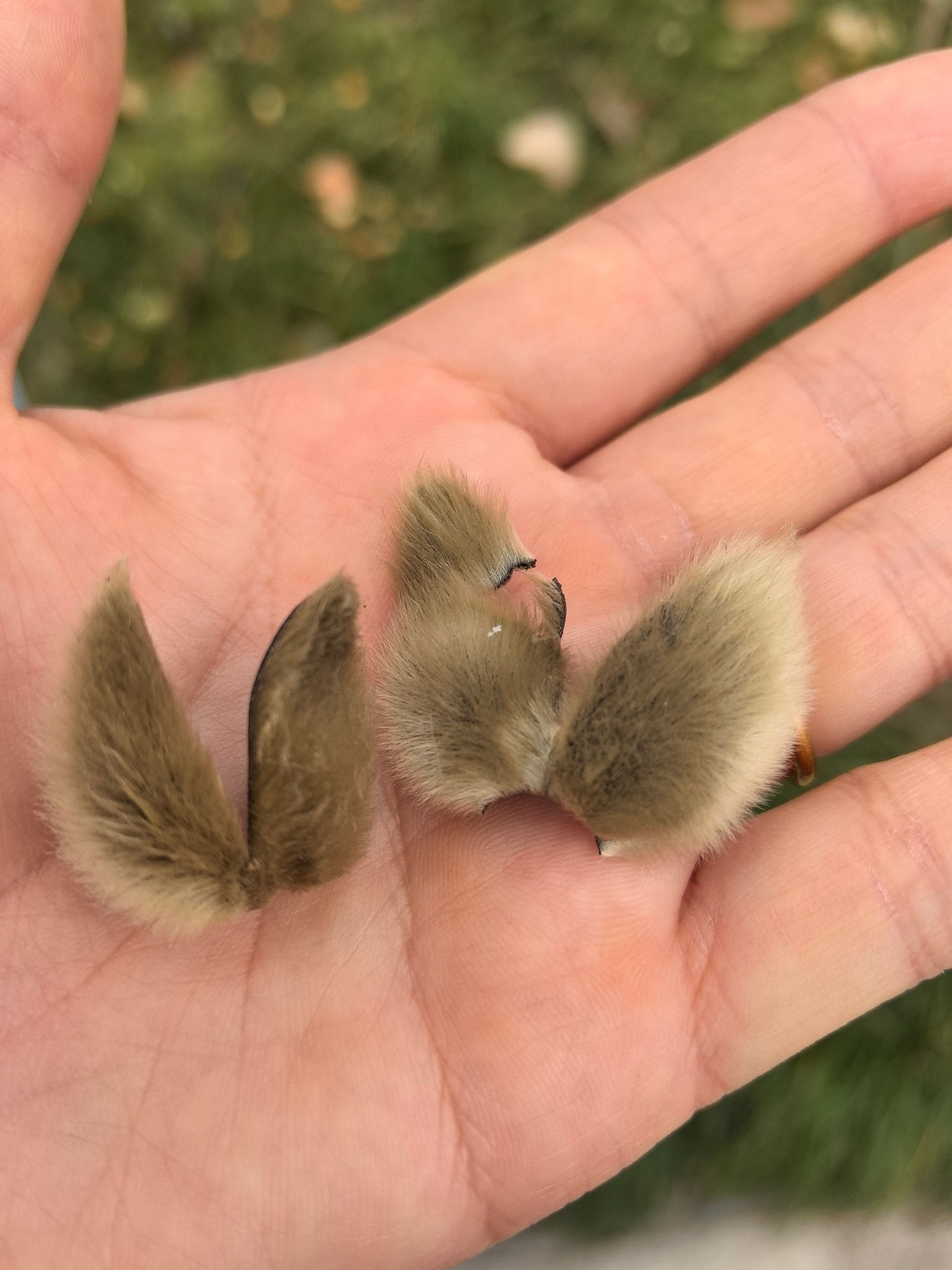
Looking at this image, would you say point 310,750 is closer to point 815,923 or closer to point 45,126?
point 815,923

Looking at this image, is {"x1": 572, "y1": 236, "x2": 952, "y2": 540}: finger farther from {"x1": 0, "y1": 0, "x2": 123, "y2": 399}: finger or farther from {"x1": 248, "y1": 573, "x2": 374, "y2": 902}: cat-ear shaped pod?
{"x1": 0, "y1": 0, "x2": 123, "y2": 399}: finger

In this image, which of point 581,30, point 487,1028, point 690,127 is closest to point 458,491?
point 487,1028

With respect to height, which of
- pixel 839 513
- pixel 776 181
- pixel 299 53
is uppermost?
pixel 299 53

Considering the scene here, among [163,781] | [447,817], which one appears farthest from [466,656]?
[163,781]

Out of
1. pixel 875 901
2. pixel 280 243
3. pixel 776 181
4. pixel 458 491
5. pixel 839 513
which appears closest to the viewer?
pixel 875 901

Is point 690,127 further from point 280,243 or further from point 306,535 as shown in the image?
point 306,535

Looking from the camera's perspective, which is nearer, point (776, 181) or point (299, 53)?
point (776, 181)

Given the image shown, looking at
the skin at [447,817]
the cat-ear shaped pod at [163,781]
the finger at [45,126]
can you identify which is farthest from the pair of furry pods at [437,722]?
the finger at [45,126]
